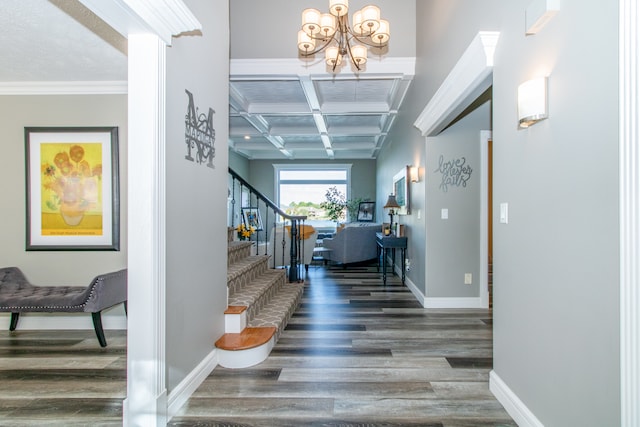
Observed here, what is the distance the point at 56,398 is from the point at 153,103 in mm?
1949

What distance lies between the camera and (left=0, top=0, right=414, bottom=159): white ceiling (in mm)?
2203

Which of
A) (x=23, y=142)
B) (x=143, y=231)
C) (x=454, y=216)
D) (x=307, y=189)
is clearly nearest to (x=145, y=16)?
(x=143, y=231)

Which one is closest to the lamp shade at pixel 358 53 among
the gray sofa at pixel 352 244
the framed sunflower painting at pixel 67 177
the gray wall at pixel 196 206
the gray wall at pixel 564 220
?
the gray wall at pixel 196 206

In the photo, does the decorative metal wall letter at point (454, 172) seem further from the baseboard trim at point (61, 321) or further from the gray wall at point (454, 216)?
the baseboard trim at point (61, 321)

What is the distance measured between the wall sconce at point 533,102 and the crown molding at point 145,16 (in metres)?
1.83

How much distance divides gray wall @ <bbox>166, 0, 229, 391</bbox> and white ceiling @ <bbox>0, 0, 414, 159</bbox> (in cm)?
48

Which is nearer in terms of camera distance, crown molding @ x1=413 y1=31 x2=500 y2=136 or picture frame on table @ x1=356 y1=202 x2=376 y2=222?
crown molding @ x1=413 y1=31 x2=500 y2=136

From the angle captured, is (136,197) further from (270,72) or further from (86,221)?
(270,72)

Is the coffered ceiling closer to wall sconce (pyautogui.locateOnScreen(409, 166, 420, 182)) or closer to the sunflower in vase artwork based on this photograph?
wall sconce (pyautogui.locateOnScreen(409, 166, 420, 182))

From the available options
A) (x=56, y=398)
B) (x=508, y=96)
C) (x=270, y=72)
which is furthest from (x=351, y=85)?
(x=56, y=398)

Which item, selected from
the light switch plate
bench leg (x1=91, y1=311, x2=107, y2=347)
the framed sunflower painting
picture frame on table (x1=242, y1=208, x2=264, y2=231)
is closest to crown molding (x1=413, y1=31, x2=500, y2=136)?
the light switch plate

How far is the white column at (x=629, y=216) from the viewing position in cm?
103

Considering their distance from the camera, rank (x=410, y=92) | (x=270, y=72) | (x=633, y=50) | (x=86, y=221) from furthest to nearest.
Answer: (x=410, y=92)
(x=270, y=72)
(x=86, y=221)
(x=633, y=50)

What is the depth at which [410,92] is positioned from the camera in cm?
451
